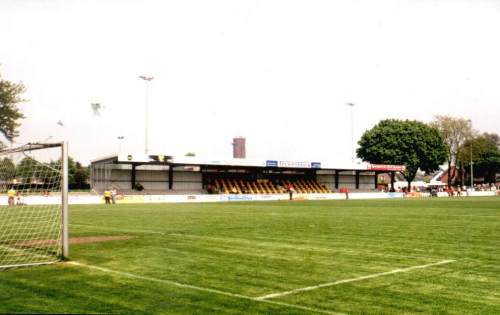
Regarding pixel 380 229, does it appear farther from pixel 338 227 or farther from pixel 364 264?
pixel 364 264

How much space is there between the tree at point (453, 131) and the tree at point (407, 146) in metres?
7.73

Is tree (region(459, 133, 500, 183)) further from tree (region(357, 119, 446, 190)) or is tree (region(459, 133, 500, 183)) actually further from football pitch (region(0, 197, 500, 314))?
football pitch (region(0, 197, 500, 314))

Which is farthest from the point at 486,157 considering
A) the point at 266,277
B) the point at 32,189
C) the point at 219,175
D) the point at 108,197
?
the point at 266,277

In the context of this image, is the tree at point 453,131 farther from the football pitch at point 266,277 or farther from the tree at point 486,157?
the football pitch at point 266,277

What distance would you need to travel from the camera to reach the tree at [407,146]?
93.6m

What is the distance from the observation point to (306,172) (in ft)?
275

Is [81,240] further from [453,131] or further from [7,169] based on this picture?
[453,131]

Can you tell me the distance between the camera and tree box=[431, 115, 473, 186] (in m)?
103

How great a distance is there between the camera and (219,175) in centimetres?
7550

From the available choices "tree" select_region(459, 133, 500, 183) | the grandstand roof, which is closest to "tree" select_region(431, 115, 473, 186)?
"tree" select_region(459, 133, 500, 183)

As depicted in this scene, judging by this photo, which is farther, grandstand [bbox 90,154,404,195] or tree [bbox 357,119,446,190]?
Answer: tree [bbox 357,119,446,190]

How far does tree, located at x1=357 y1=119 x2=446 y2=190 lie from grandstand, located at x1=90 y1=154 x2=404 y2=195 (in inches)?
226

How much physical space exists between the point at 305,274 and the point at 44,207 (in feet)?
95.4

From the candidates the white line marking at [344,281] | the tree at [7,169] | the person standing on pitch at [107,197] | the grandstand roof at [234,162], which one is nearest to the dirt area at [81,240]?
the tree at [7,169]
